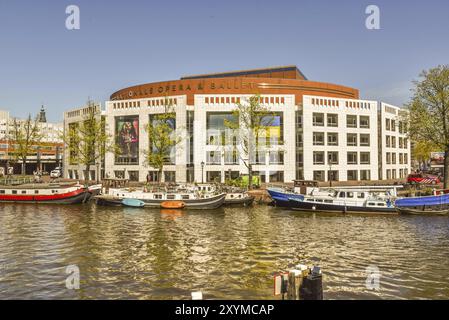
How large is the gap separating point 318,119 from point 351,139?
1025cm

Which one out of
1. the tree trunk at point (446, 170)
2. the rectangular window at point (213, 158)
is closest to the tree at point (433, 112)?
the tree trunk at point (446, 170)

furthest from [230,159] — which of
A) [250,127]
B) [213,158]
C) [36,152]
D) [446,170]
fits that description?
[36,152]

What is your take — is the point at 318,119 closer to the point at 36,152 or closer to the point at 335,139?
the point at 335,139

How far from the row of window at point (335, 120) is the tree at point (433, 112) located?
27693mm

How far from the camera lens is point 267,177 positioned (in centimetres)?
7731

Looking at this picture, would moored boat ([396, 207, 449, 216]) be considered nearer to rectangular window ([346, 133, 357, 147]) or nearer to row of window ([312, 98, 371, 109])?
row of window ([312, 98, 371, 109])

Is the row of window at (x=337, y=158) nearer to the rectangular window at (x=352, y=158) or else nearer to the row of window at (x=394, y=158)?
the rectangular window at (x=352, y=158)

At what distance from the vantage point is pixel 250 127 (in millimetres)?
61969

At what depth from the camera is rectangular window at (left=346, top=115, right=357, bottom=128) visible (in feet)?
276

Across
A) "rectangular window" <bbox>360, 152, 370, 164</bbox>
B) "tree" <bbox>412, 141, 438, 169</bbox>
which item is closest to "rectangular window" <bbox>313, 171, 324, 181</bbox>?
"rectangular window" <bbox>360, 152, 370, 164</bbox>

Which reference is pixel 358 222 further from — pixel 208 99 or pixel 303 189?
pixel 208 99

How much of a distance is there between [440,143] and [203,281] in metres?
46.8

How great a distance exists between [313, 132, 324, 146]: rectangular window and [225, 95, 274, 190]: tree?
11.2m

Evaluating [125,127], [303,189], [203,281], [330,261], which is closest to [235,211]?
[303,189]
